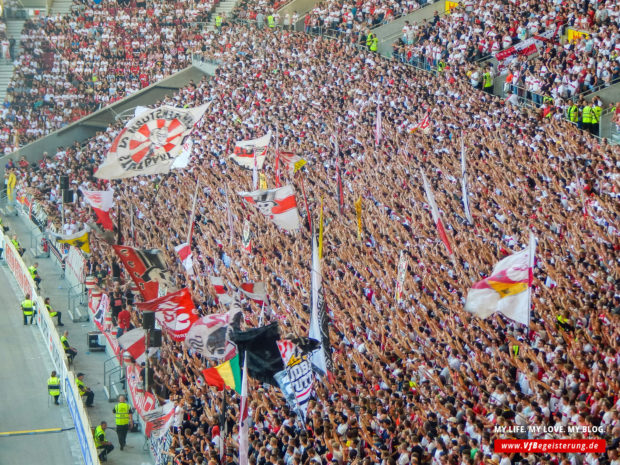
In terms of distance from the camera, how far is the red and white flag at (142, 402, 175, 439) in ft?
62.2

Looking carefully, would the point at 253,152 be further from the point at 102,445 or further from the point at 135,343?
the point at 102,445

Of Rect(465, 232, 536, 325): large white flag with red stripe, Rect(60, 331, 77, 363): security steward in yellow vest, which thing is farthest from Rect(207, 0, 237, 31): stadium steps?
Rect(465, 232, 536, 325): large white flag with red stripe

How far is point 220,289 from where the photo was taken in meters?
24.0

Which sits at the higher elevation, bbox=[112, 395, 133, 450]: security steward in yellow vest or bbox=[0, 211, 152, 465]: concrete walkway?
bbox=[112, 395, 133, 450]: security steward in yellow vest

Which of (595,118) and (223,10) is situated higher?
(595,118)

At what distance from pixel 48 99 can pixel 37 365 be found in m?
25.7

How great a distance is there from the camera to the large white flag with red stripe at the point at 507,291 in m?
14.4

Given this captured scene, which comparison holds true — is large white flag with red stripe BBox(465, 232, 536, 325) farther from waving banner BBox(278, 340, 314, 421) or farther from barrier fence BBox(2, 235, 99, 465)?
barrier fence BBox(2, 235, 99, 465)

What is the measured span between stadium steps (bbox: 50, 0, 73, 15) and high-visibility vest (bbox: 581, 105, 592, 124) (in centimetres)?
3895

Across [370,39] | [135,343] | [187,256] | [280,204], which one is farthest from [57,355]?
[370,39]

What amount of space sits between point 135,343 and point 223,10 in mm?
38082

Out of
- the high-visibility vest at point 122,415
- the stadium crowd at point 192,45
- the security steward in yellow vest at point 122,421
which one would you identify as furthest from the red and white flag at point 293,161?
the high-visibility vest at point 122,415

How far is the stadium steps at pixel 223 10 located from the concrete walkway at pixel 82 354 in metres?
19.5

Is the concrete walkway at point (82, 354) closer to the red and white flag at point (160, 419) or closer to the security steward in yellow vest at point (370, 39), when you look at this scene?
the red and white flag at point (160, 419)
